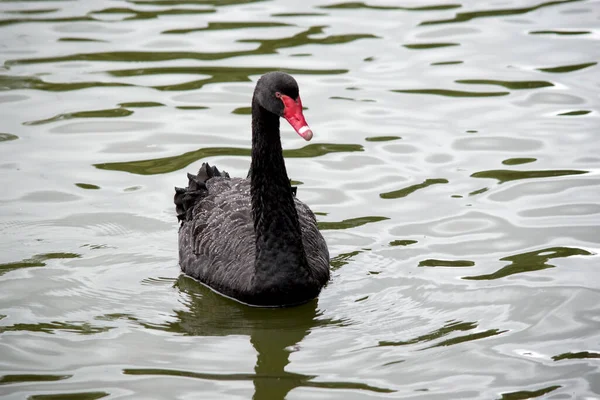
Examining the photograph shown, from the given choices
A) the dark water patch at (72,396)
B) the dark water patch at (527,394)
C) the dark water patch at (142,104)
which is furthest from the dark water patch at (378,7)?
the dark water patch at (72,396)

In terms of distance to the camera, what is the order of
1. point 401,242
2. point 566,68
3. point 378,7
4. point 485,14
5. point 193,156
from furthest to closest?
point 378,7 < point 485,14 < point 566,68 < point 193,156 < point 401,242

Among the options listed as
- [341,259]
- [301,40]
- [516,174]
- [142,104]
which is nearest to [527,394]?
[341,259]

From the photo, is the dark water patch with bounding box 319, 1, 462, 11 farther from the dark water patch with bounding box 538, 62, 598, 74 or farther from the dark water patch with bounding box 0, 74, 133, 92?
the dark water patch with bounding box 0, 74, 133, 92

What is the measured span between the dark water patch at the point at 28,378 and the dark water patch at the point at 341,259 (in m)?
2.61

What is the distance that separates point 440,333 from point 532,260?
1.60 metres

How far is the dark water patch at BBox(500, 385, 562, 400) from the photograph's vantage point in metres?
6.27

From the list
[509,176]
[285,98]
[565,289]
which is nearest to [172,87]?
[509,176]

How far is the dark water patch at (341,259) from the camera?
27.6 ft

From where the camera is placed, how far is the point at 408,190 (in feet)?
32.0

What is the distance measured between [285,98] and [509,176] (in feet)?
11.3

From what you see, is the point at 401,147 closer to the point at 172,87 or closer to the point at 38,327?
the point at 172,87

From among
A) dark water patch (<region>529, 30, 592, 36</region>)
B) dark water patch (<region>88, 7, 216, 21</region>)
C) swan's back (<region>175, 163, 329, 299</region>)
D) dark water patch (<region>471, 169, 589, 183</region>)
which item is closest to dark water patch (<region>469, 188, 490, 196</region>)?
dark water patch (<region>471, 169, 589, 183</region>)

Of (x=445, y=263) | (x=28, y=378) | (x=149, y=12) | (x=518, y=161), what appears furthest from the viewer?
(x=149, y=12)

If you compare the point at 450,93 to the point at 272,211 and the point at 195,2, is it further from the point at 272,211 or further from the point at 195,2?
the point at 195,2
